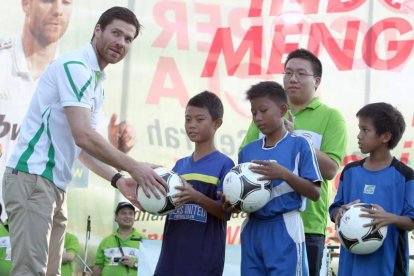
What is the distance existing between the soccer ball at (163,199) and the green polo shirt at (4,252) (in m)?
3.51

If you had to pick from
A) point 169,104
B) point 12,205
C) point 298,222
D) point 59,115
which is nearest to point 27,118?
point 59,115

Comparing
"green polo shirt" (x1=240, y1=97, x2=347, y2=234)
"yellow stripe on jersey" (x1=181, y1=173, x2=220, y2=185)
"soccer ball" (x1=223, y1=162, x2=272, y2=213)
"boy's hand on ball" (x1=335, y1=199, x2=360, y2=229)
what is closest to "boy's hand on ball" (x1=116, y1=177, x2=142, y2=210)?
→ "yellow stripe on jersey" (x1=181, y1=173, x2=220, y2=185)

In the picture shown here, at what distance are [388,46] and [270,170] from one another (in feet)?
13.4

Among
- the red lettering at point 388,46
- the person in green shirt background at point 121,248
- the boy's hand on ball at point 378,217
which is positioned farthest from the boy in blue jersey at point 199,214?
the red lettering at point 388,46

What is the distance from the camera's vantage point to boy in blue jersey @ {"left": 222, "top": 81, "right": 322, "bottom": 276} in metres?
4.57

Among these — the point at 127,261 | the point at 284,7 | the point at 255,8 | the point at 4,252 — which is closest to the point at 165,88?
the point at 255,8

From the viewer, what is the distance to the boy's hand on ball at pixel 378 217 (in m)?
4.65

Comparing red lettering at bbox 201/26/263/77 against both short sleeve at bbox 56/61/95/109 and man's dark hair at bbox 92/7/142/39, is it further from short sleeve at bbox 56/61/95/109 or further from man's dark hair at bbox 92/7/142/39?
short sleeve at bbox 56/61/95/109

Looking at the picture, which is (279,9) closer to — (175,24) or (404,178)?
(175,24)

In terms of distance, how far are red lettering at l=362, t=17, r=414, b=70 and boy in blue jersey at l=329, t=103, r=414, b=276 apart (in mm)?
3223

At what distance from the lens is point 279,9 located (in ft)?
27.1

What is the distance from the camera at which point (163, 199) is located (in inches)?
182

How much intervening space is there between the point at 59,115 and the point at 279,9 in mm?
4075

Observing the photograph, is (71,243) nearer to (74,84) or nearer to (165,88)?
(165,88)
